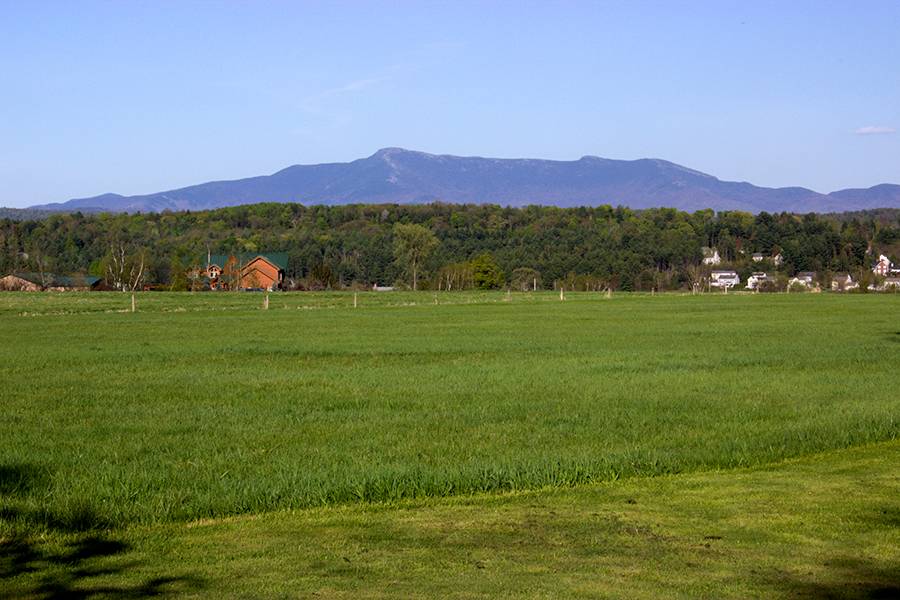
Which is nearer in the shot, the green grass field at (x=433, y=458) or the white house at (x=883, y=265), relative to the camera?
the green grass field at (x=433, y=458)

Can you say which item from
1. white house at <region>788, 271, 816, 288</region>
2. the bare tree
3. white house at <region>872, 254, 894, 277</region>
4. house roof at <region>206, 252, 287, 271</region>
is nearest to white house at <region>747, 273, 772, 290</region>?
white house at <region>788, 271, 816, 288</region>

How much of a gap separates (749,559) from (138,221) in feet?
587

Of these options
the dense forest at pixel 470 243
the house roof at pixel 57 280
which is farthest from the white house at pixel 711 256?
the house roof at pixel 57 280

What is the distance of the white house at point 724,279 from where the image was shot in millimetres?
144625

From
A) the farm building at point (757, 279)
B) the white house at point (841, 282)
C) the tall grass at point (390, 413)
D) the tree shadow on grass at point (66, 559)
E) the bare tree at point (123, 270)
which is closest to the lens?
the tree shadow on grass at point (66, 559)

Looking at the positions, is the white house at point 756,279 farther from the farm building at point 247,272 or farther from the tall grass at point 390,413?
the tall grass at point 390,413

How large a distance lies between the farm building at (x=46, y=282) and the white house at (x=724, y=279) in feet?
253

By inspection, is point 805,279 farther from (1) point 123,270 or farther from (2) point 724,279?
(1) point 123,270

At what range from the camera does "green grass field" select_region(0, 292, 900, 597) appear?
808 centimetres

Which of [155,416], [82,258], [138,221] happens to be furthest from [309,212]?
[155,416]

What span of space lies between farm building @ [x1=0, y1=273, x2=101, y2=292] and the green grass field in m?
88.8

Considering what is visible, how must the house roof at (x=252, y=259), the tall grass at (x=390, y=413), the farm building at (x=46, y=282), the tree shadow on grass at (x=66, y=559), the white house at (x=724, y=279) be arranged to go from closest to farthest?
1. the tree shadow on grass at (x=66, y=559)
2. the tall grass at (x=390, y=413)
3. the farm building at (x=46, y=282)
4. the house roof at (x=252, y=259)
5. the white house at (x=724, y=279)

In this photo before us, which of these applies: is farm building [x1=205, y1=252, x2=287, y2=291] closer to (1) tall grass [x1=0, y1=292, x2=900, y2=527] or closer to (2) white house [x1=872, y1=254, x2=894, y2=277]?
(2) white house [x1=872, y1=254, x2=894, y2=277]

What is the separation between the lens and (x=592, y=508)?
10031mm
